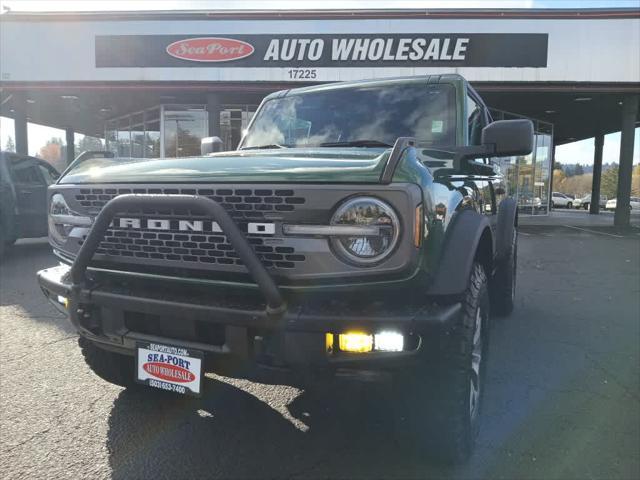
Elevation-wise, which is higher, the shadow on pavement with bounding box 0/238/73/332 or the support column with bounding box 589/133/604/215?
the support column with bounding box 589/133/604/215

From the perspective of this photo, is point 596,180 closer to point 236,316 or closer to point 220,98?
point 220,98

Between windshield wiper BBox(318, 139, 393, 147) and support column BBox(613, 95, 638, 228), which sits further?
support column BBox(613, 95, 638, 228)

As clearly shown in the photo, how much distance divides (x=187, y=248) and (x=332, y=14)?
1409 centimetres

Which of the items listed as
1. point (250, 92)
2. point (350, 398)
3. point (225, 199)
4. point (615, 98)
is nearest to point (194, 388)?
point (350, 398)

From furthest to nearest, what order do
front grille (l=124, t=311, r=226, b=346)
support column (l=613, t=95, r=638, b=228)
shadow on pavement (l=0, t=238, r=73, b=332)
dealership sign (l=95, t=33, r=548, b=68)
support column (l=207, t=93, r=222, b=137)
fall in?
1. support column (l=207, t=93, r=222, b=137)
2. support column (l=613, t=95, r=638, b=228)
3. dealership sign (l=95, t=33, r=548, b=68)
4. shadow on pavement (l=0, t=238, r=73, b=332)
5. front grille (l=124, t=311, r=226, b=346)

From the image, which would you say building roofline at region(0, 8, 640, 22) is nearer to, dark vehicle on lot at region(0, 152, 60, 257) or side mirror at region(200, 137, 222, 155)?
dark vehicle on lot at region(0, 152, 60, 257)

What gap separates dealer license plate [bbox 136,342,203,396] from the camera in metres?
2.13

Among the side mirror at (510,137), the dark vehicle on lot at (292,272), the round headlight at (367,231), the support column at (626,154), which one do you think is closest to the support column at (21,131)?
the dark vehicle on lot at (292,272)

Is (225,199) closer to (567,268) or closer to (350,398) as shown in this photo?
(350,398)

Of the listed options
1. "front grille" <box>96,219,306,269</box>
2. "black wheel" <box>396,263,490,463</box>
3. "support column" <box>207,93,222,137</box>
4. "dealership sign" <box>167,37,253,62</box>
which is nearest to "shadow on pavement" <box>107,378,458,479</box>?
"black wheel" <box>396,263,490,463</box>

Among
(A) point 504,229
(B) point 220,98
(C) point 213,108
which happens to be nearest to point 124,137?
(B) point 220,98

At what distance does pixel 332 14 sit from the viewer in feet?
48.0

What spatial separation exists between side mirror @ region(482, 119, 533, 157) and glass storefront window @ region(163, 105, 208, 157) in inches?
658

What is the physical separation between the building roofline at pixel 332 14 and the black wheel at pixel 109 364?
13777 mm
